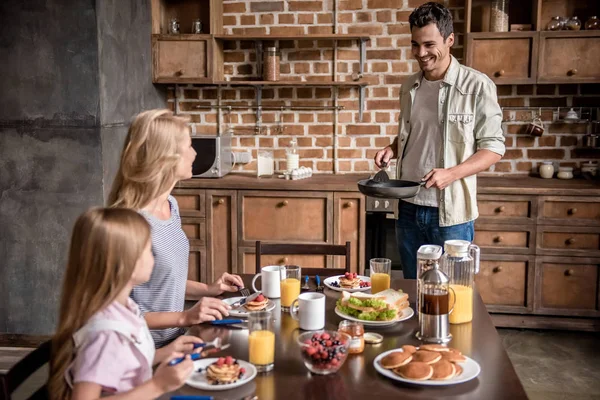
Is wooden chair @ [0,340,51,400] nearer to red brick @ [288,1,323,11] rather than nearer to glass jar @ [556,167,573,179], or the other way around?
red brick @ [288,1,323,11]

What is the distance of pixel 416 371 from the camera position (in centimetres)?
152

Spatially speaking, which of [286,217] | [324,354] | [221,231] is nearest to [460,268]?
[324,354]

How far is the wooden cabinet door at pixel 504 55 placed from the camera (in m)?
4.18

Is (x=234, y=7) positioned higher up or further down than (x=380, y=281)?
higher up

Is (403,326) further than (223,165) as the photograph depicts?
No

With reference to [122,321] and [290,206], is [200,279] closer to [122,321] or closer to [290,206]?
[290,206]

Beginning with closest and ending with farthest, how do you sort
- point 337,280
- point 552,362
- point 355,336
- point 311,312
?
point 355,336 → point 311,312 → point 337,280 → point 552,362

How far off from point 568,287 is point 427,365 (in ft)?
9.19

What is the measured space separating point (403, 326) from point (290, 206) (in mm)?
2373

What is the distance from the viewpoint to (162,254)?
2.00m

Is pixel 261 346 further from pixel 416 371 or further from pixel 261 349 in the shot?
pixel 416 371

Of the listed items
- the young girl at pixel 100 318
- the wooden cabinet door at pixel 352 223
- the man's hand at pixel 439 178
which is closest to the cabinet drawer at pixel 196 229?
the wooden cabinet door at pixel 352 223

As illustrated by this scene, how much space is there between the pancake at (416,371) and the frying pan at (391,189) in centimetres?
99

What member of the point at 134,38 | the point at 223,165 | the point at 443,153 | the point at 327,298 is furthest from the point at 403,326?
the point at 134,38
